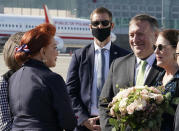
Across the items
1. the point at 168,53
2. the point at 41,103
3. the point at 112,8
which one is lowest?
the point at 112,8

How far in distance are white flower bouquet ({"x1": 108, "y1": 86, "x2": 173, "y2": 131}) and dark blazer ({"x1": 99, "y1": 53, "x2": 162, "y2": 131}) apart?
2.00 ft

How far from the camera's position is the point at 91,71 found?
4887mm

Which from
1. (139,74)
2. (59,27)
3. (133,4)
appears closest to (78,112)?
(139,74)

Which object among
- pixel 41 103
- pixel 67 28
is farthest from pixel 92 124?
pixel 67 28

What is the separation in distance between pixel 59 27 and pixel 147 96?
157ft

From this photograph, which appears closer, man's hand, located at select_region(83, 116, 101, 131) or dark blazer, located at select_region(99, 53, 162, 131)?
dark blazer, located at select_region(99, 53, 162, 131)

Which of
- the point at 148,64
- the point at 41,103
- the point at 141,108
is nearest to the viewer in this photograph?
the point at 141,108

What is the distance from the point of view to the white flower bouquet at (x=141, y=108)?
10.4 ft

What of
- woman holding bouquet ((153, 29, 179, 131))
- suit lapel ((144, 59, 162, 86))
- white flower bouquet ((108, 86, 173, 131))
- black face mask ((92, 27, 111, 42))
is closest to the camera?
white flower bouquet ((108, 86, 173, 131))

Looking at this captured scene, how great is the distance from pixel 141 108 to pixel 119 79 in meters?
0.96

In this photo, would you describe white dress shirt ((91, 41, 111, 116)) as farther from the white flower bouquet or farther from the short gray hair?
the white flower bouquet

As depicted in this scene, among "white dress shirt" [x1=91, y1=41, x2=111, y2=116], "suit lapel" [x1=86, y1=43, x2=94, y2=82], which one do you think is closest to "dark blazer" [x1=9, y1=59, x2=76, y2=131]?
"white dress shirt" [x1=91, y1=41, x2=111, y2=116]

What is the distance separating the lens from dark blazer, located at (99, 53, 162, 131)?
155 inches

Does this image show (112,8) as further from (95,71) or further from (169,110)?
(169,110)
